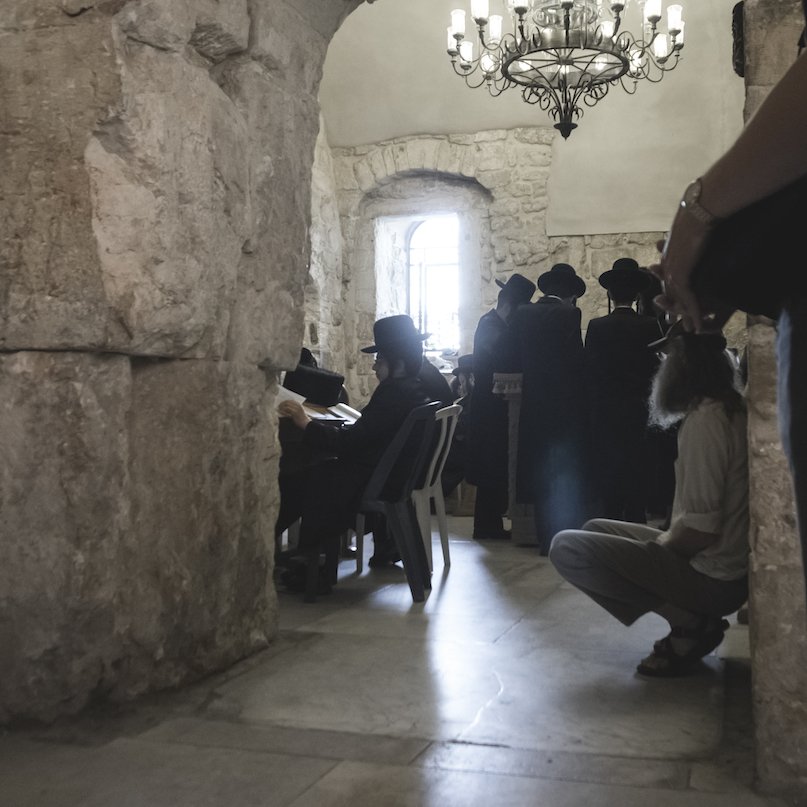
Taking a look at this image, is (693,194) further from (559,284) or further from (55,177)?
(559,284)

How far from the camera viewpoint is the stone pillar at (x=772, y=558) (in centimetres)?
212

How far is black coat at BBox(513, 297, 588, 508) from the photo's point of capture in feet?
18.1

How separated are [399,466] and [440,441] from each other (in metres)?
0.39

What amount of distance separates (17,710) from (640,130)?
7.70 meters

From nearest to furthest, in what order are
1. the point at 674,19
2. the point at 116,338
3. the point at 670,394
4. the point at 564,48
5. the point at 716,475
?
the point at 116,338
the point at 716,475
the point at 670,394
the point at 564,48
the point at 674,19

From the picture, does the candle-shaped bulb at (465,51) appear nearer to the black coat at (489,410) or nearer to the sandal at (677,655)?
the black coat at (489,410)

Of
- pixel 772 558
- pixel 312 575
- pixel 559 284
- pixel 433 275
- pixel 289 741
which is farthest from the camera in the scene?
pixel 433 275

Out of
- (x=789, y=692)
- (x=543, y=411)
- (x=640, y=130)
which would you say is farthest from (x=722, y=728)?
A: (x=640, y=130)

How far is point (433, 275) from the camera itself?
35.7ft

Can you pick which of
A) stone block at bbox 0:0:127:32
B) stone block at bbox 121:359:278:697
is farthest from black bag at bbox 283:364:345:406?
stone block at bbox 0:0:127:32

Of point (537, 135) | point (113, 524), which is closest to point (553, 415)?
point (113, 524)

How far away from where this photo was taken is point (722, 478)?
2906 mm

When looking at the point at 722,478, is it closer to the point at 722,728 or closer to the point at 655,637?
the point at 722,728

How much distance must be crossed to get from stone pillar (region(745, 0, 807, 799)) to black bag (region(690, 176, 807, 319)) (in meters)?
1.31
